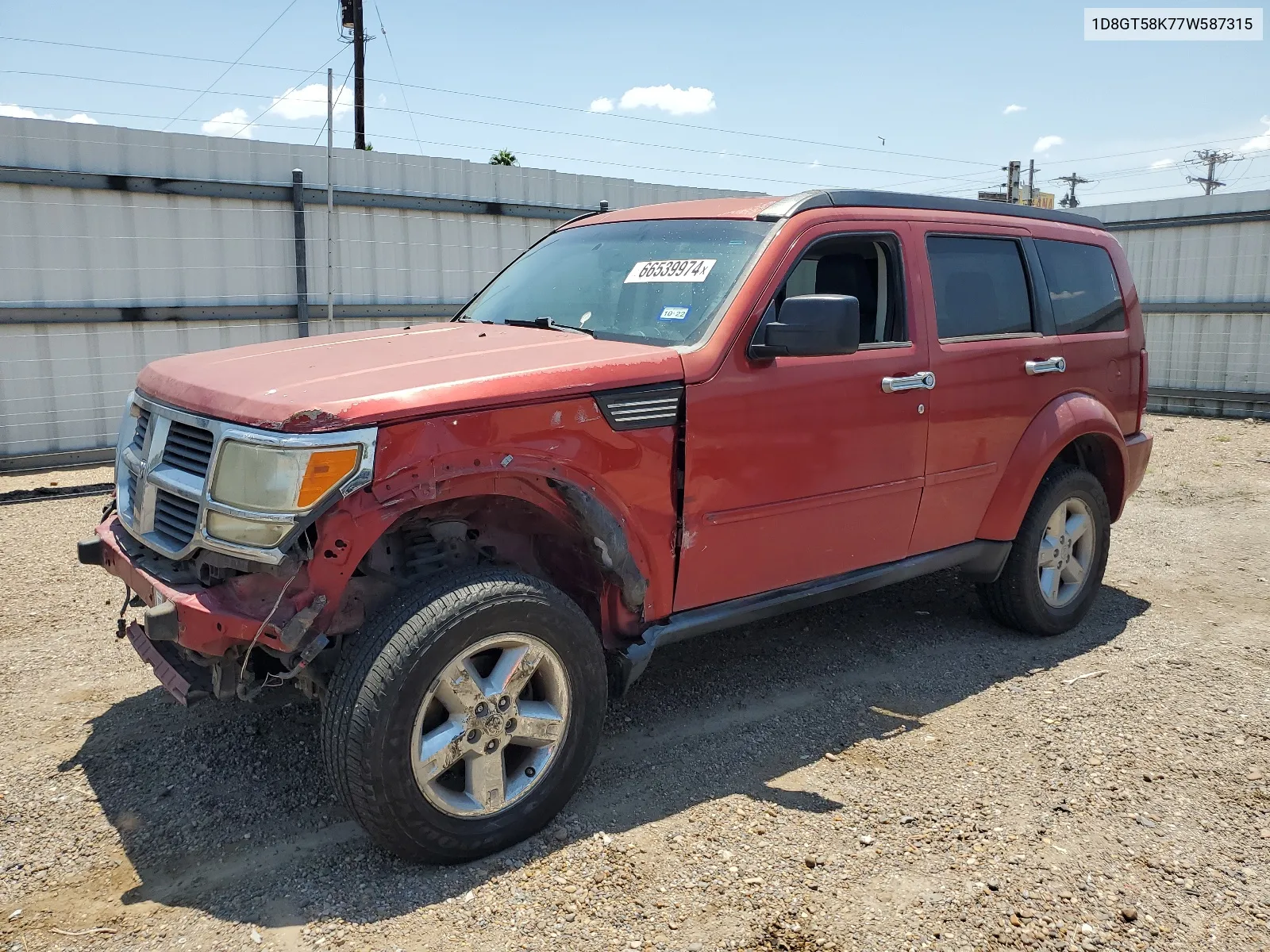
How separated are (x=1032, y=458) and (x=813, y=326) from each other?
6.07ft

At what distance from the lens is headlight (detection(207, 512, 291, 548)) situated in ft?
9.04

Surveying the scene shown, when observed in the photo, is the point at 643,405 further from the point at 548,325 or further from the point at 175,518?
the point at 175,518

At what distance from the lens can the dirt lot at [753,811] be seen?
9.09 ft

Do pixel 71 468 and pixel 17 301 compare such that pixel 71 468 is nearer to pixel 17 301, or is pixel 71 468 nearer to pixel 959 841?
pixel 17 301

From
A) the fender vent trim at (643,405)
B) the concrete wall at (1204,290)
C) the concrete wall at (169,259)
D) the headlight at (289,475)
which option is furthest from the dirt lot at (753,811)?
the concrete wall at (1204,290)

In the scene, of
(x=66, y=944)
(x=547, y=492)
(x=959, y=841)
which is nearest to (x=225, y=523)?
(x=547, y=492)

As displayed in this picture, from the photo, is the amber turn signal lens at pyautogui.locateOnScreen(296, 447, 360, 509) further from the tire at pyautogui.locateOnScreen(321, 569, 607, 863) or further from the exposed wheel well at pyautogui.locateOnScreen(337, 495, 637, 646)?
the tire at pyautogui.locateOnScreen(321, 569, 607, 863)

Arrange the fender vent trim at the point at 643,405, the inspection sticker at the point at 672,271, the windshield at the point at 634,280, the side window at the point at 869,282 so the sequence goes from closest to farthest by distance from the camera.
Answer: the fender vent trim at the point at 643,405 < the windshield at the point at 634,280 < the inspection sticker at the point at 672,271 < the side window at the point at 869,282

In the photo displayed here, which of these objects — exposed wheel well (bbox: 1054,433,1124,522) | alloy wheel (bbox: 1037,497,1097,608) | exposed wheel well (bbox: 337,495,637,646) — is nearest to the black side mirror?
exposed wheel well (bbox: 337,495,637,646)

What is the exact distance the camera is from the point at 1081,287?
518 cm

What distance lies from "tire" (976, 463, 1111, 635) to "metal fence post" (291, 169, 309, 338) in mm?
7149

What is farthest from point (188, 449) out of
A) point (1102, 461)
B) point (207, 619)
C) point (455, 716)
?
point (1102, 461)

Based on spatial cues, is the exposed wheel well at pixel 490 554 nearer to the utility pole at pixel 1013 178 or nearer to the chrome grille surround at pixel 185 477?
the chrome grille surround at pixel 185 477

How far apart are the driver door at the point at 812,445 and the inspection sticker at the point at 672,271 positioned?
12.1 inches
